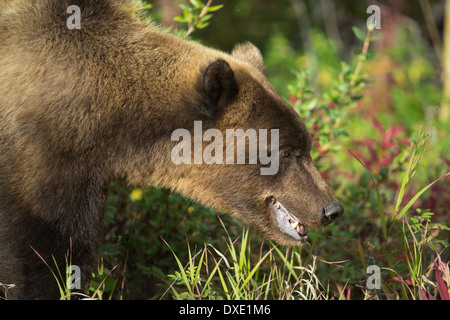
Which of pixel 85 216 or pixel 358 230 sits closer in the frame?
pixel 85 216

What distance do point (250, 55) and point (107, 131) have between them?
4.68 feet

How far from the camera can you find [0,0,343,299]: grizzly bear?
3.76 meters

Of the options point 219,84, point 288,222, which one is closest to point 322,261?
point 288,222

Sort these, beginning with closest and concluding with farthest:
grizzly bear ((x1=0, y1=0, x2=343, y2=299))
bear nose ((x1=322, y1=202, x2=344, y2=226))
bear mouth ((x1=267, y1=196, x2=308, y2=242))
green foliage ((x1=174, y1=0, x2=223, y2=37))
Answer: grizzly bear ((x1=0, y1=0, x2=343, y2=299)) < bear nose ((x1=322, y1=202, x2=344, y2=226)) < bear mouth ((x1=267, y1=196, x2=308, y2=242)) < green foliage ((x1=174, y1=0, x2=223, y2=37))

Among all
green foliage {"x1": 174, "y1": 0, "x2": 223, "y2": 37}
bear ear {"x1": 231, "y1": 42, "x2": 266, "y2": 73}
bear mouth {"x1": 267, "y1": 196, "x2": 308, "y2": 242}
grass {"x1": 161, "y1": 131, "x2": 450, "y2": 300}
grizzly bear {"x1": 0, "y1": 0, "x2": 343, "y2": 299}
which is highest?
green foliage {"x1": 174, "y1": 0, "x2": 223, "y2": 37}

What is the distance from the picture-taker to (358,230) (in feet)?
18.3

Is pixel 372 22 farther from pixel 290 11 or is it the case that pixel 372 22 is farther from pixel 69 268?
pixel 290 11

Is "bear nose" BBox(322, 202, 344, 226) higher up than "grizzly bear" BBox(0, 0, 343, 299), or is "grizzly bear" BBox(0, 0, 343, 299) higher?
"grizzly bear" BBox(0, 0, 343, 299)

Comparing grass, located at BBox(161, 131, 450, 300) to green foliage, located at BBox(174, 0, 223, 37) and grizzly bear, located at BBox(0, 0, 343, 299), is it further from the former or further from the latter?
green foliage, located at BBox(174, 0, 223, 37)

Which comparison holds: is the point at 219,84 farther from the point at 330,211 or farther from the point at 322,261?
the point at 322,261

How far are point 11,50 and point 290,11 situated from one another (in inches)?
526

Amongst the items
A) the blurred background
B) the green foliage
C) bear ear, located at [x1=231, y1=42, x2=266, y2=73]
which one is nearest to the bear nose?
the blurred background

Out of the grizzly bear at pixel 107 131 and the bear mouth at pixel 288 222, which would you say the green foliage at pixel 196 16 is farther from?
the bear mouth at pixel 288 222
